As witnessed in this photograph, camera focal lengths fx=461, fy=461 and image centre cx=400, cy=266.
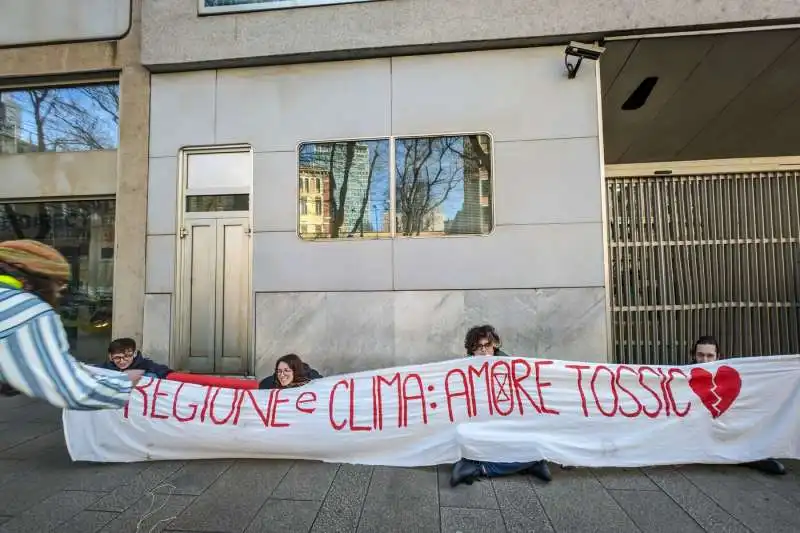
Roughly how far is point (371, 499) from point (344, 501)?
0.71 feet

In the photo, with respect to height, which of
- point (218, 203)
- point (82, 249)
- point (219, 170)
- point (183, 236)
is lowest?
point (82, 249)

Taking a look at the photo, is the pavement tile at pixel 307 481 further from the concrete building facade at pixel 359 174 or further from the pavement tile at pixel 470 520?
the concrete building facade at pixel 359 174

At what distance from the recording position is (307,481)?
405 centimetres

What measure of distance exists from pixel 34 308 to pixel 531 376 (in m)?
3.87

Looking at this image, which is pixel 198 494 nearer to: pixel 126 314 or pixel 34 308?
pixel 34 308

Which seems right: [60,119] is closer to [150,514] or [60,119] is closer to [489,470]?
[150,514]

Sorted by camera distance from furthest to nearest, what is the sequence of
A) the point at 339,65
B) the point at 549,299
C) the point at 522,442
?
1. the point at 339,65
2. the point at 549,299
3. the point at 522,442

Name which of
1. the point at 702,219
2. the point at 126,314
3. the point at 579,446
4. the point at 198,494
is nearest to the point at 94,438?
the point at 198,494

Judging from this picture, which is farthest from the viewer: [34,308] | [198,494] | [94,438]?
[94,438]

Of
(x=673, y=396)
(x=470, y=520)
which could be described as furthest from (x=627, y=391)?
(x=470, y=520)

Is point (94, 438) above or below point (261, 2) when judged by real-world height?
below

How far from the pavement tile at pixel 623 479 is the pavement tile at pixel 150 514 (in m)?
3.48

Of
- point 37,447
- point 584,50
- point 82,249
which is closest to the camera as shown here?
point 37,447

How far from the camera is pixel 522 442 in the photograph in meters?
4.19
